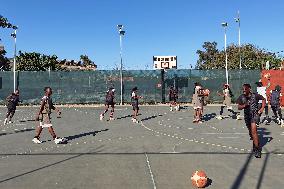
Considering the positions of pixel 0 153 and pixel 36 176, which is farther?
pixel 0 153

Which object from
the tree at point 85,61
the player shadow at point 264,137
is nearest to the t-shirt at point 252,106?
the player shadow at point 264,137

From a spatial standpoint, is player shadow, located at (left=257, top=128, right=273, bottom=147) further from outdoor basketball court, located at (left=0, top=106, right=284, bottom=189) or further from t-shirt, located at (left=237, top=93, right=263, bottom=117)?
t-shirt, located at (left=237, top=93, right=263, bottom=117)

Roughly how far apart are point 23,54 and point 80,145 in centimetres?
5444

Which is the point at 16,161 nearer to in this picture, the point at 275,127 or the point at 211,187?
the point at 211,187

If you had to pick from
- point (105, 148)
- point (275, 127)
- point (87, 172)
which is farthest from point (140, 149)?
point (275, 127)

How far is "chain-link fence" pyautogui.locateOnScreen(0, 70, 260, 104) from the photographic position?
33.9m

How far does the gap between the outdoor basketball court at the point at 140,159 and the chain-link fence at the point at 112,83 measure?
18.1 metres

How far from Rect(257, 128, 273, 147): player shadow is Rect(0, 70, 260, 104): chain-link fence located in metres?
18.5

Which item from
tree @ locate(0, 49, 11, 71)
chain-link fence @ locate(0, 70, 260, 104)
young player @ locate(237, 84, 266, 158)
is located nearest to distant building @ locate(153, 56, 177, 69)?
chain-link fence @ locate(0, 70, 260, 104)

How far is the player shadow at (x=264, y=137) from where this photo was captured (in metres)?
12.5

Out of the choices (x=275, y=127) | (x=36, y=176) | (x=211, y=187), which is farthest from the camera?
(x=275, y=127)

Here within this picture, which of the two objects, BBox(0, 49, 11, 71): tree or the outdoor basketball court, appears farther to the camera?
BBox(0, 49, 11, 71): tree

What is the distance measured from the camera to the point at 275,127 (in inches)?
650

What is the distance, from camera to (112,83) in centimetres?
3453
